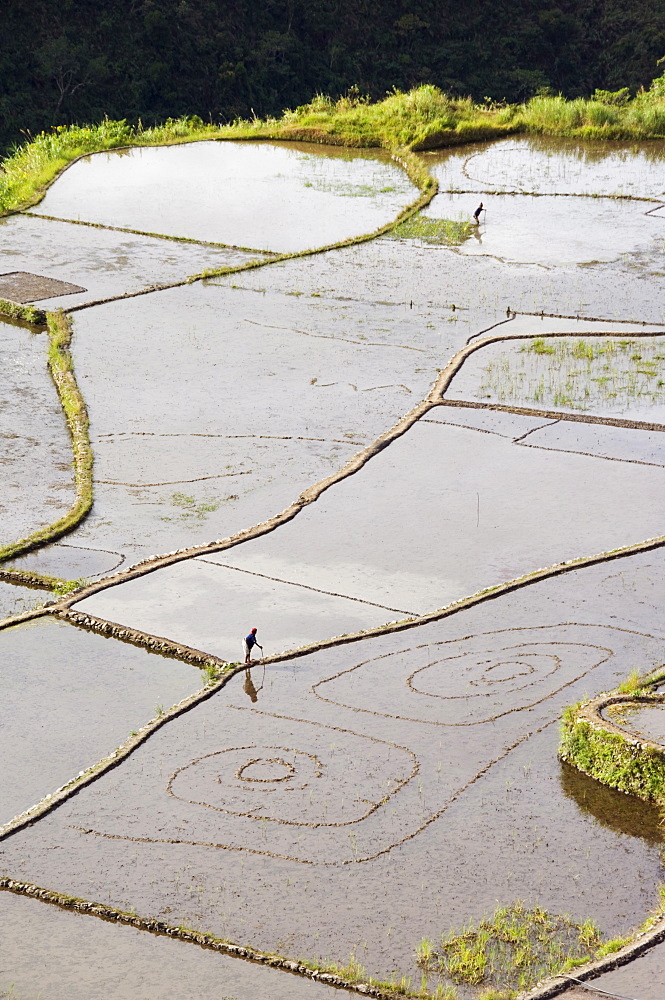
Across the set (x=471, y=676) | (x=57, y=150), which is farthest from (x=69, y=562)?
(x=57, y=150)

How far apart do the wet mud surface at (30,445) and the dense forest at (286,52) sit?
1779cm

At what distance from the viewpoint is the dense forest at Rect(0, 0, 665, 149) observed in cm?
3014

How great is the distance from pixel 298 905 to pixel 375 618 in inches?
99.6

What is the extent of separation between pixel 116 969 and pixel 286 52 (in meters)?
30.8

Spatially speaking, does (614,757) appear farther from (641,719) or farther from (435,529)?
(435,529)

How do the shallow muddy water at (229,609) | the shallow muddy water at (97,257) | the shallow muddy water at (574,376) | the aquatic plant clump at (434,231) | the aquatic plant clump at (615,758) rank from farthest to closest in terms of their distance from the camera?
the aquatic plant clump at (434,231), the shallow muddy water at (97,257), the shallow muddy water at (574,376), the shallow muddy water at (229,609), the aquatic plant clump at (615,758)

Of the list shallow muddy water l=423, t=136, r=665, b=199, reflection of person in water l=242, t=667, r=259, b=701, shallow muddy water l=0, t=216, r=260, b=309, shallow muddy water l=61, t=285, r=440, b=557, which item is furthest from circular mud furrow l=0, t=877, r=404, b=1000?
shallow muddy water l=423, t=136, r=665, b=199

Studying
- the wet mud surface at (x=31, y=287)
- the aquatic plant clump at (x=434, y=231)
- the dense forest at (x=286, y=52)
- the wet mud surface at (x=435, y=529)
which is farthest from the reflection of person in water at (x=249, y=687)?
the dense forest at (x=286, y=52)

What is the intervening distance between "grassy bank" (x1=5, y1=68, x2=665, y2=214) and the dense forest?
712 centimetres

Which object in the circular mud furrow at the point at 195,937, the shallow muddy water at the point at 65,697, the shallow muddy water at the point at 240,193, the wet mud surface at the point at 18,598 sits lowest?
the circular mud furrow at the point at 195,937

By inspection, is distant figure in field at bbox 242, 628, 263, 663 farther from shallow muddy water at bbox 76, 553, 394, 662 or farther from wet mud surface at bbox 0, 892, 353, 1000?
wet mud surface at bbox 0, 892, 353, 1000

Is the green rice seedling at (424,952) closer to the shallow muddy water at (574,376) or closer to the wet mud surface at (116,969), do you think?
the wet mud surface at (116,969)

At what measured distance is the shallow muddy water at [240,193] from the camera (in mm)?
17234

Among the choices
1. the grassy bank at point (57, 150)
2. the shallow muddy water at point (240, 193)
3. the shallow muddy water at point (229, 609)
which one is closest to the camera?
the shallow muddy water at point (229, 609)
